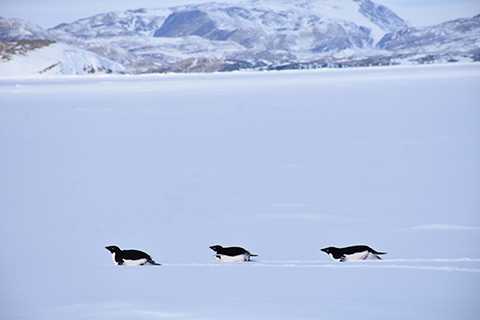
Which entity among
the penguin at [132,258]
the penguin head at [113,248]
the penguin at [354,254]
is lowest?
the penguin at [132,258]

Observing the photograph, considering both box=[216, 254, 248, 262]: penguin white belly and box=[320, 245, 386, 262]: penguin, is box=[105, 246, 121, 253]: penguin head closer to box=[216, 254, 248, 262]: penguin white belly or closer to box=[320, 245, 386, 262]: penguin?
box=[216, 254, 248, 262]: penguin white belly

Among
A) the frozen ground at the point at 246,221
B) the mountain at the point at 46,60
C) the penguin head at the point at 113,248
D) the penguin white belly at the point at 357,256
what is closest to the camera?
the frozen ground at the point at 246,221

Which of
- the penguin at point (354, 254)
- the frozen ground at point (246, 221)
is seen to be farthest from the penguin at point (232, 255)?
the penguin at point (354, 254)

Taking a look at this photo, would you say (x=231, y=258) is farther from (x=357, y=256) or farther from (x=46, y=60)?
(x=46, y=60)

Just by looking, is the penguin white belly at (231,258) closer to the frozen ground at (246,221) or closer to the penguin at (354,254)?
the frozen ground at (246,221)

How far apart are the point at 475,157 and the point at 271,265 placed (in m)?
7.25

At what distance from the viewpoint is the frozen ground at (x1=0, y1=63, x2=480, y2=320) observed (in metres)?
4.05

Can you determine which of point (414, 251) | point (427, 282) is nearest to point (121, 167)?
point (414, 251)

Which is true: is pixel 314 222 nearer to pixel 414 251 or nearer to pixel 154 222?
pixel 414 251

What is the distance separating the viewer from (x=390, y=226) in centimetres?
635

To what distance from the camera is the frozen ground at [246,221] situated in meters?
4.05

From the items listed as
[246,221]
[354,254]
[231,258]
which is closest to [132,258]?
[231,258]

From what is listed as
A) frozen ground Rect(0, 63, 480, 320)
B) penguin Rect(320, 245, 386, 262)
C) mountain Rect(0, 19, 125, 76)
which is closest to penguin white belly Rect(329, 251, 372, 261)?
penguin Rect(320, 245, 386, 262)

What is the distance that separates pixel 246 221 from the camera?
6.85m
